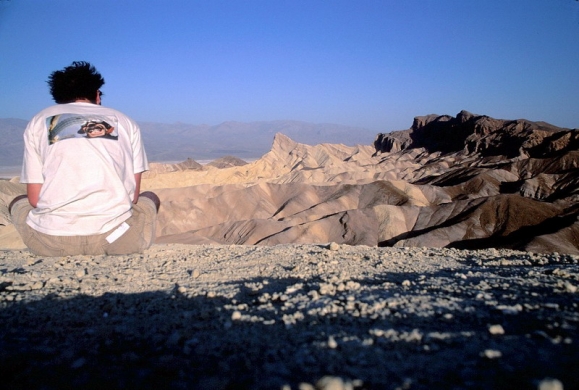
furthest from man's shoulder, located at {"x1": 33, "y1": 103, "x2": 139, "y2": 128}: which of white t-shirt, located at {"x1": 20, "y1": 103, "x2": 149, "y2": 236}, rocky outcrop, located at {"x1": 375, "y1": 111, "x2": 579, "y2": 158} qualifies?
rocky outcrop, located at {"x1": 375, "y1": 111, "x2": 579, "y2": 158}

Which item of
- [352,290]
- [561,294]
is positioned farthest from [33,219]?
[561,294]

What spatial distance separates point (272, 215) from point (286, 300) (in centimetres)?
2864

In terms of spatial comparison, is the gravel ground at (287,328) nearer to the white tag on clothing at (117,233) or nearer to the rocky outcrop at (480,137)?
the white tag on clothing at (117,233)

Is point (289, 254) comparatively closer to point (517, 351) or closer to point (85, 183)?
point (85, 183)

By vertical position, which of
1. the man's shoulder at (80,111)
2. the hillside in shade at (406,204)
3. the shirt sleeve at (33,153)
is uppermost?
the man's shoulder at (80,111)

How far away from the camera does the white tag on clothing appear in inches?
155

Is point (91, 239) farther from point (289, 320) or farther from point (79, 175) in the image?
point (289, 320)

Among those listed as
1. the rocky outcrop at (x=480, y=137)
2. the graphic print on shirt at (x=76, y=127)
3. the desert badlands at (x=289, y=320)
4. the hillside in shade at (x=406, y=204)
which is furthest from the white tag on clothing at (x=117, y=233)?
the rocky outcrop at (x=480, y=137)

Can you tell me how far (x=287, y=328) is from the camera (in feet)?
7.00

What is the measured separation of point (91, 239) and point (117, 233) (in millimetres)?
233

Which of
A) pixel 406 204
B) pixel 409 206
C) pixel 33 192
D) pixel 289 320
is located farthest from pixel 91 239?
pixel 406 204

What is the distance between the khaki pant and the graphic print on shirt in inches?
34.2

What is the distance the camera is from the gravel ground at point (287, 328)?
1.58 m

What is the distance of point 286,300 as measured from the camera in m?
2.65
